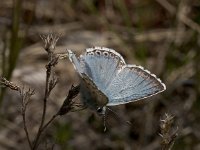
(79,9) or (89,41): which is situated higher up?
(79,9)

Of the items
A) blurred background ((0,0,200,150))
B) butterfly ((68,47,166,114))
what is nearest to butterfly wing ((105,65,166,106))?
butterfly ((68,47,166,114))

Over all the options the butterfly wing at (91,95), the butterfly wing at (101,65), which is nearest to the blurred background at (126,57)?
the butterfly wing at (101,65)

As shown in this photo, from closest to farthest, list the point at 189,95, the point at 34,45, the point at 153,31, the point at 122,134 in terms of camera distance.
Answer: the point at 122,134 < the point at 189,95 < the point at 34,45 < the point at 153,31

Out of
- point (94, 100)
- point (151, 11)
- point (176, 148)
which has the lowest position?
point (176, 148)

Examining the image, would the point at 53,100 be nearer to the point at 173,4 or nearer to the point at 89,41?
the point at 89,41

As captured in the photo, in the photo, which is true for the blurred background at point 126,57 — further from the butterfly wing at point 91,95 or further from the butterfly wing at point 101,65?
the butterfly wing at point 91,95

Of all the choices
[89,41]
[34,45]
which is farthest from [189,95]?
[34,45]
